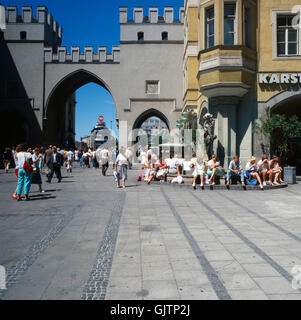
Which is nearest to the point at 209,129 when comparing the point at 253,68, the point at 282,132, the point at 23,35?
the point at 282,132

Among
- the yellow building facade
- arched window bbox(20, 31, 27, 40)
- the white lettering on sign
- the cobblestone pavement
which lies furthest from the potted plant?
arched window bbox(20, 31, 27, 40)

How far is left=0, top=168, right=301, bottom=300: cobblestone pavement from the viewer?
3.25 meters

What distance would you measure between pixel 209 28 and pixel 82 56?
2036 cm

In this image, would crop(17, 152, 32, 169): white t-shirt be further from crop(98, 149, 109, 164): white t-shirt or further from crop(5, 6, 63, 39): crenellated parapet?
crop(5, 6, 63, 39): crenellated parapet

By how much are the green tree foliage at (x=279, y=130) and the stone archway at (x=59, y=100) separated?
68.5 feet

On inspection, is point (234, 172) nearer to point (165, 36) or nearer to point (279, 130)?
point (279, 130)

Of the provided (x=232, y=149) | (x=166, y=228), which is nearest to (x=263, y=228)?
(x=166, y=228)

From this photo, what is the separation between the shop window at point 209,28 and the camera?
15.1 metres

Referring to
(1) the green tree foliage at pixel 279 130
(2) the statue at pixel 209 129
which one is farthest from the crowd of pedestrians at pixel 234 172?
(2) the statue at pixel 209 129

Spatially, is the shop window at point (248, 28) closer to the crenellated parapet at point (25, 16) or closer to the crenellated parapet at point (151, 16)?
the crenellated parapet at point (151, 16)

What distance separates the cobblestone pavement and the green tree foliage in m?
6.24

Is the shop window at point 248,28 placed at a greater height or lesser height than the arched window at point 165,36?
lesser

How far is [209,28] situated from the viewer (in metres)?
15.3

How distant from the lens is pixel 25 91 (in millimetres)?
32156
